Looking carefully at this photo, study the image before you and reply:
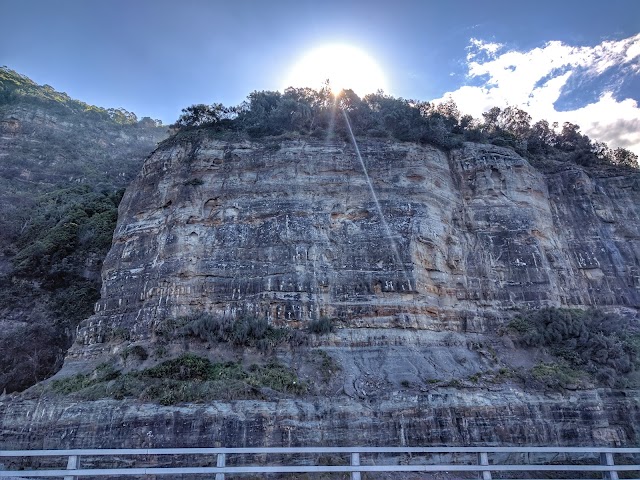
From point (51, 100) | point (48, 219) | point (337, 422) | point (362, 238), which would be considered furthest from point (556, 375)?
point (51, 100)

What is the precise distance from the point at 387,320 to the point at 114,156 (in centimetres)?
4814

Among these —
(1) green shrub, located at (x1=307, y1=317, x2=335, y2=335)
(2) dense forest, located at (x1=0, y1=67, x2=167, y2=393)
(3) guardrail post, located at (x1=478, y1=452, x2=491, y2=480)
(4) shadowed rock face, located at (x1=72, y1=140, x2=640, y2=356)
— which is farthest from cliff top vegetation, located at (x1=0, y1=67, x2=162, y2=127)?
(3) guardrail post, located at (x1=478, y1=452, x2=491, y2=480)

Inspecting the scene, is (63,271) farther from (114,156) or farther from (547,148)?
(547,148)

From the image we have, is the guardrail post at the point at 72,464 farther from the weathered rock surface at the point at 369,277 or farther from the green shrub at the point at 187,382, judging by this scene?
the green shrub at the point at 187,382

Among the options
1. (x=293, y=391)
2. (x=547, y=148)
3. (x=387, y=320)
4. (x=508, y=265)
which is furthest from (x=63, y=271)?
(x=547, y=148)

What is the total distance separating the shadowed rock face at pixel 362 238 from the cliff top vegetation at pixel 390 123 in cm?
233

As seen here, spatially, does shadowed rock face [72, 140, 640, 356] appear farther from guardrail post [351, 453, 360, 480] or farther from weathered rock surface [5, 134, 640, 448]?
guardrail post [351, 453, 360, 480]

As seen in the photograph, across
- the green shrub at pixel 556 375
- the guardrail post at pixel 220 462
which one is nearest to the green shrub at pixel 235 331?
the green shrub at pixel 556 375

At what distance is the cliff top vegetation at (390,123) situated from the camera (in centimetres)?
3061

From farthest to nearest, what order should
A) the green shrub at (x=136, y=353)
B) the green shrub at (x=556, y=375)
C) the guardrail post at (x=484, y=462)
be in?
the green shrub at (x=136, y=353), the green shrub at (x=556, y=375), the guardrail post at (x=484, y=462)

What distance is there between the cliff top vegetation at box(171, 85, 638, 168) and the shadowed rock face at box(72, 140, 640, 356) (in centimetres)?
233

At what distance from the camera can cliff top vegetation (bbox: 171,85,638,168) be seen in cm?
3061

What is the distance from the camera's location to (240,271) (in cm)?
2384

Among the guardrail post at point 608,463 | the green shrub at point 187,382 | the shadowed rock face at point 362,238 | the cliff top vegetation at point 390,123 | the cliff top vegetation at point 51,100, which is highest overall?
the cliff top vegetation at point 51,100
